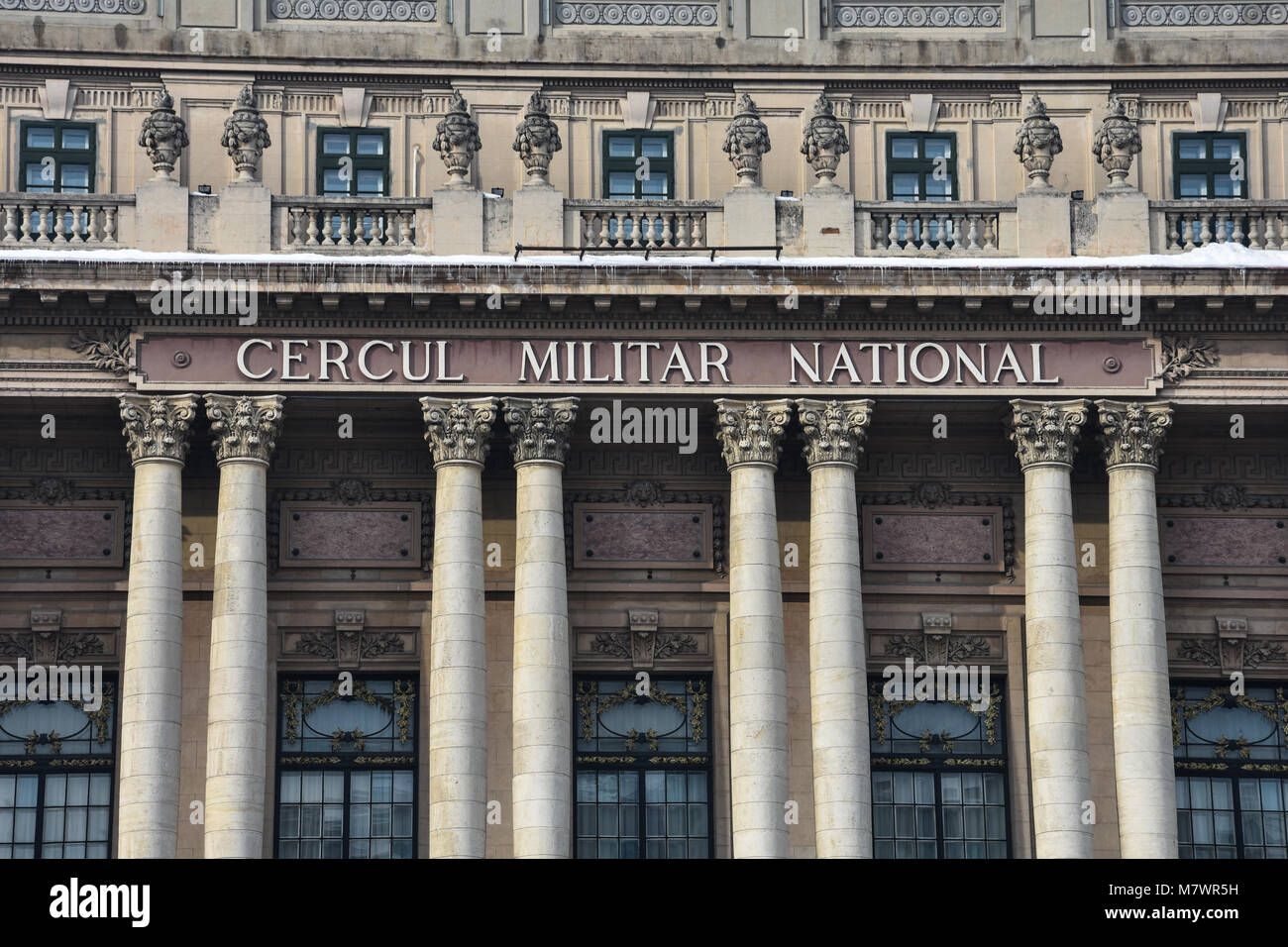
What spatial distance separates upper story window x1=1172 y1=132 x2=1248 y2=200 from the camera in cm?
5878

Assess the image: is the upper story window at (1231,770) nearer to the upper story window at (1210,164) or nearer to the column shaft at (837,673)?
the column shaft at (837,673)

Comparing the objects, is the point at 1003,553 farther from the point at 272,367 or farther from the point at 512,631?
the point at 272,367

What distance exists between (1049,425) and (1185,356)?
2606 mm

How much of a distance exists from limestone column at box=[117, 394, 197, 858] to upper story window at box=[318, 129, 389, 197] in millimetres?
6110

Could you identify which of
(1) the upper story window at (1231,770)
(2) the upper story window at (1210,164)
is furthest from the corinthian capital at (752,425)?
(2) the upper story window at (1210,164)

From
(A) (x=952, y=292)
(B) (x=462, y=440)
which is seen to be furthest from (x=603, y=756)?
(A) (x=952, y=292)

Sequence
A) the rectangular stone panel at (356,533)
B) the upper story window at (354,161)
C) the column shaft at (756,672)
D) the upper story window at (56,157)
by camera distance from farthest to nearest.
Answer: the upper story window at (354,161)
the upper story window at (56,157)
the rectangular stone panel at (356,533)
the column shaft at (756,672)

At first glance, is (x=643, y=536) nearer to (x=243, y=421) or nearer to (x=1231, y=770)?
(x=243, y=421)

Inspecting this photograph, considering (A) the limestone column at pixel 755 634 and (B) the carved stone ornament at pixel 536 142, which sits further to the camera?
(B) the carved stone ornament at pixel 536 142

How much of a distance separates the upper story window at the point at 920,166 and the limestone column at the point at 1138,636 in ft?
20.1

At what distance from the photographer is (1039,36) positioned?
59.3 meters

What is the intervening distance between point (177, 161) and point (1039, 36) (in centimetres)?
1581

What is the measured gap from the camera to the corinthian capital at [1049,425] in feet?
179

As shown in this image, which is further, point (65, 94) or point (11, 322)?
point (65, 94)
